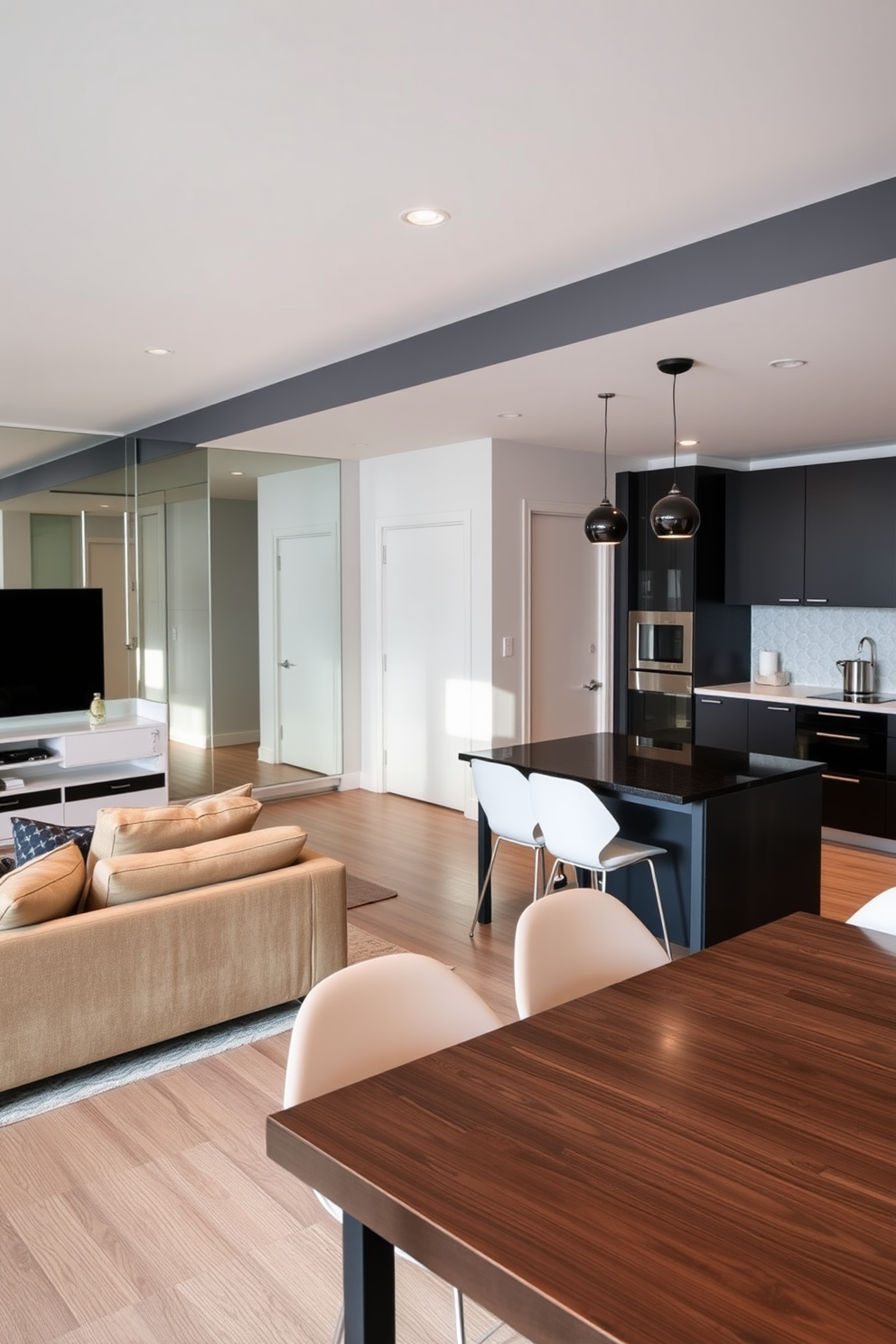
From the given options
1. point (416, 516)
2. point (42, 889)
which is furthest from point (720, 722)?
point (42, 889)

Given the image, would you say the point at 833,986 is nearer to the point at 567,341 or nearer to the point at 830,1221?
the point at 830,1221

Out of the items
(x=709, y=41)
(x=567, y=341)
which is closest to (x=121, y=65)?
(x=709, y=41)

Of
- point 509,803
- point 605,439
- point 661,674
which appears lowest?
point 509,803

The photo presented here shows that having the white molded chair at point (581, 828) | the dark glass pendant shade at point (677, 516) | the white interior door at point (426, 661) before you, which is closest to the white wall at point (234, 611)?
the white interior door at point (426, 661)

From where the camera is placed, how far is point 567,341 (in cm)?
379

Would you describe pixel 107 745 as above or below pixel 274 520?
below

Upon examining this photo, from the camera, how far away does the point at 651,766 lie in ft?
13.6

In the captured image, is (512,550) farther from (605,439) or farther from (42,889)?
(42,889)

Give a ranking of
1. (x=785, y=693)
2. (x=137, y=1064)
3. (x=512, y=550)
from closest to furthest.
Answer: (x=137, y=1064), (x=512, y=550), (x=785, y=693)

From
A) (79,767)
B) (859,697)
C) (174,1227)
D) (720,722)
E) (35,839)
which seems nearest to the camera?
(174,1227)

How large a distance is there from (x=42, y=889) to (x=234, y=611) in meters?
6.75

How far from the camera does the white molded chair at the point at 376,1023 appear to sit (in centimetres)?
167

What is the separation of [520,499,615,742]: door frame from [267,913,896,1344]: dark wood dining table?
4.71 m

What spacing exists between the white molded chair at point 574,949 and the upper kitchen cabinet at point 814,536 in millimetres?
4645
